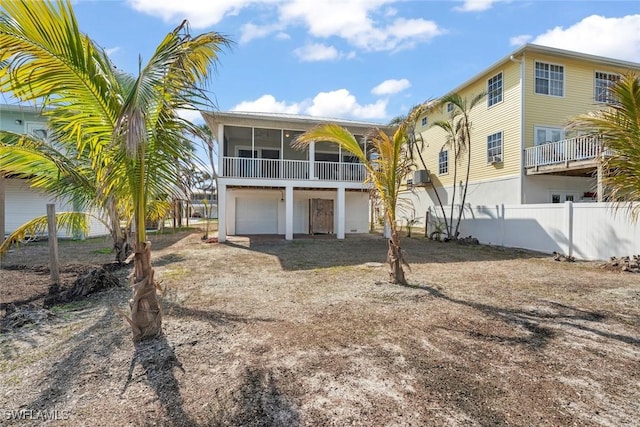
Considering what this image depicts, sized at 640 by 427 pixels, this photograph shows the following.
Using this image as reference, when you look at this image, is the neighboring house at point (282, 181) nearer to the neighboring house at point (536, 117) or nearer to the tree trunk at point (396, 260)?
the neighboring house at point (536, 117)

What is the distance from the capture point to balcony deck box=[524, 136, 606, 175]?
38.0 ft

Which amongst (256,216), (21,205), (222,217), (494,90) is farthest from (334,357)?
(21,205)

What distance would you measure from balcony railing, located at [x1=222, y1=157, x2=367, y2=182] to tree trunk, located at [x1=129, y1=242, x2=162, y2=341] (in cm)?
1049

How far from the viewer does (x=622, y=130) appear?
4801mm

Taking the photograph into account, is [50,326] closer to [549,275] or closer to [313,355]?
[313,355]

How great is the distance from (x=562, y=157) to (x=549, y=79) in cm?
412

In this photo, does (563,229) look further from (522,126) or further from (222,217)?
(222,217)

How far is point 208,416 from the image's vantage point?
7.45 ft

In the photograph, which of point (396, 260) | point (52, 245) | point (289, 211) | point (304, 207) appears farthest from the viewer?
point (304, 207)

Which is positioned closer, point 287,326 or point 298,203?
point 287,326

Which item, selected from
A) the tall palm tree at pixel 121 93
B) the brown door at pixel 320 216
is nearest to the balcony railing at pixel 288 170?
the brown door at pixel 320 216

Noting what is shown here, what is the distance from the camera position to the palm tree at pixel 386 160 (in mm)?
5738

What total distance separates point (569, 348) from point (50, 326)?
611 cm

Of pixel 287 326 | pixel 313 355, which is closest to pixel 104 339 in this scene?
pixel 287 326
